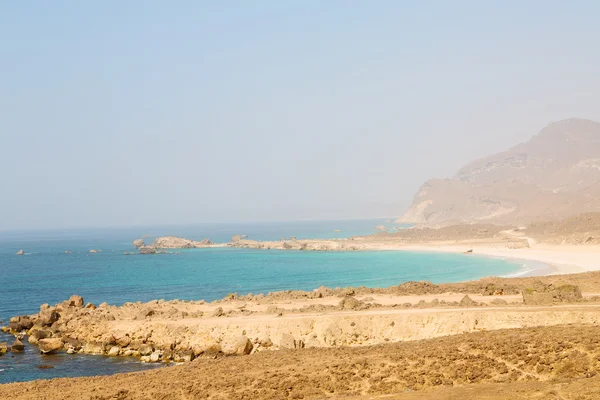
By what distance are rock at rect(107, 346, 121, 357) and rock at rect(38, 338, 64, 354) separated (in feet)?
10.8

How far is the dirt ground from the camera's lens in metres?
17.2

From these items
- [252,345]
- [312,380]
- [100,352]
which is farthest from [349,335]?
[100,352]

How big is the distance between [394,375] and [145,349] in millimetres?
16717

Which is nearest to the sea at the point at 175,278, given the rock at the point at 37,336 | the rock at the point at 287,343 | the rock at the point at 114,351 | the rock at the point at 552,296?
the rock at the point at 114,351

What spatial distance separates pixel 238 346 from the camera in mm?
28656

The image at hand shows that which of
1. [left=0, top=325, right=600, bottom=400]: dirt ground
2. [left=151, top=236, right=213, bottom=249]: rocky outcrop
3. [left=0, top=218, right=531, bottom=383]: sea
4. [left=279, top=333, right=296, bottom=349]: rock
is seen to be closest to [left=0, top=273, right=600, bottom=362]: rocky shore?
[left=279, top=333, right=296, bottom=349]: rock

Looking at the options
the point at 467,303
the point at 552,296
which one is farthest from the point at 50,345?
the point at 552,296

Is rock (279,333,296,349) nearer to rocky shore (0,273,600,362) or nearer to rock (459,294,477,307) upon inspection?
rocky shore (0,273,600,362)

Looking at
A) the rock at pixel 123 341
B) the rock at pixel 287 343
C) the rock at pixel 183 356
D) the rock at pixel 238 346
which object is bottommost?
the rock at pixel 183 356

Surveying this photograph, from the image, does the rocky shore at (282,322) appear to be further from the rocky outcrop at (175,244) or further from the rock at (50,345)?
the rocky outcrop at (175,244)

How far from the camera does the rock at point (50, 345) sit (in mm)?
32141

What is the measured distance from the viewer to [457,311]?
30.6 metres

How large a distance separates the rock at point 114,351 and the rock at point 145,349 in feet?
4.67

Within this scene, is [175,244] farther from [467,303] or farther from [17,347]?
[467,303]
